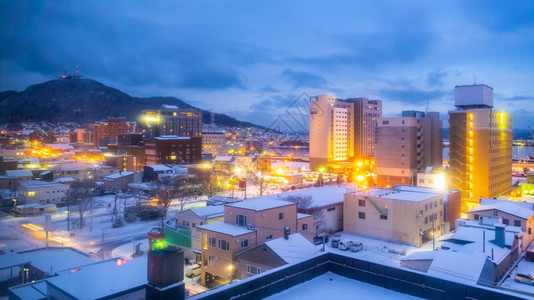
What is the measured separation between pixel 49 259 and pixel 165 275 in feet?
27.6

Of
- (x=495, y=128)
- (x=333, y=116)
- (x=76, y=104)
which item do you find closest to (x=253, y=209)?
(x=495, y=128)

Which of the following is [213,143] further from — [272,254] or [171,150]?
[272,254]

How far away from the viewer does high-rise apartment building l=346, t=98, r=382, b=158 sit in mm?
48125

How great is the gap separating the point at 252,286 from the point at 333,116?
133 feet

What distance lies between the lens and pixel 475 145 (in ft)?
72.7

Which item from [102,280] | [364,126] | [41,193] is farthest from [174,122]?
[102,280]

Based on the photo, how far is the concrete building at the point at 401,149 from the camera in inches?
1006

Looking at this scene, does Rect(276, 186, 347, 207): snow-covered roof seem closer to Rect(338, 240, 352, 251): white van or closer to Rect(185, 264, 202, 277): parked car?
Rect(338, 240, 352, 251): white van

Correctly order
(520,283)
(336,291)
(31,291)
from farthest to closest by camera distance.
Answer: (520,283) → (31,291) → (336,291)

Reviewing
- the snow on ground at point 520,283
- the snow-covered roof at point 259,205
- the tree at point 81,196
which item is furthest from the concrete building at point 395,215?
the tree at point 81,196

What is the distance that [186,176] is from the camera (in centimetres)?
2756

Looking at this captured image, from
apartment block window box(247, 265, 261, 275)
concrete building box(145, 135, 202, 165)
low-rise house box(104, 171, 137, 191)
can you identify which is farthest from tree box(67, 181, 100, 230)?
concrete building box(145, 135, 202, 165)

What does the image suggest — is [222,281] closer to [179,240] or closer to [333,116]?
[179,240]

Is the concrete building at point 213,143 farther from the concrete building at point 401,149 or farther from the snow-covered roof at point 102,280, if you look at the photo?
the snow-covered roof at point 102,280
